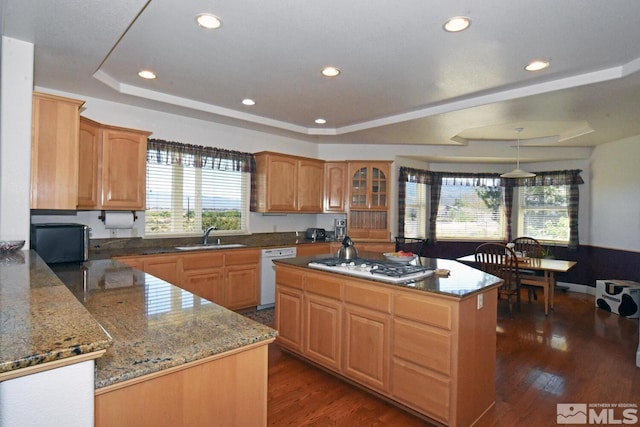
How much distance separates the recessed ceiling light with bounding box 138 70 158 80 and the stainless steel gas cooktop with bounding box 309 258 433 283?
2215 millimetres

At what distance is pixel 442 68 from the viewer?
2.96m

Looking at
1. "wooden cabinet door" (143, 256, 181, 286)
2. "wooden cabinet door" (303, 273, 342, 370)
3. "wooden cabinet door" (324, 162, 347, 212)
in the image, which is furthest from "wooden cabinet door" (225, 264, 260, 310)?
"wooden cabinet door" (324, 162, 347, 212)

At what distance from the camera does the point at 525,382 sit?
282cm

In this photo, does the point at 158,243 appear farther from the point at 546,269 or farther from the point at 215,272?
the point at 546,269

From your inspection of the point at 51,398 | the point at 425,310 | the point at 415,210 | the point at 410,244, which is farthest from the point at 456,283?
the point at 415,210

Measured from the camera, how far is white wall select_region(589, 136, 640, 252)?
5.16 m

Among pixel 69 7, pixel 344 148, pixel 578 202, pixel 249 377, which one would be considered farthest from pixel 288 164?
pixel 578 202

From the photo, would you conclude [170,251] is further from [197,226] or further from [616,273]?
[616,273]

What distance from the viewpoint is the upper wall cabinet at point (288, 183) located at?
16.4ft

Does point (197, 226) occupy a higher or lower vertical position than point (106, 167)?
lower

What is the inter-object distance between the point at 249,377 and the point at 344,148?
5.05 m

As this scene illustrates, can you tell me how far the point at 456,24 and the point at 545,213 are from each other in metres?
5.52

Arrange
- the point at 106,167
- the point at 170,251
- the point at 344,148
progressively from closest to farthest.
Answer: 1. the point at 106,167
2. the point at 170,251
3. the point at 344,148

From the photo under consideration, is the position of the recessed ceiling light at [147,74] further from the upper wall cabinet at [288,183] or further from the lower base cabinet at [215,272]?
the upper wall cabinet at [288,183]
